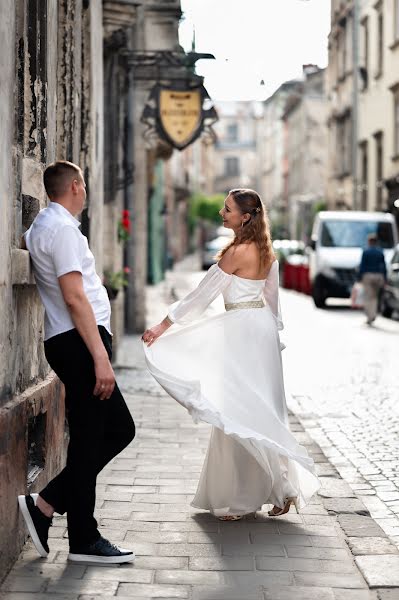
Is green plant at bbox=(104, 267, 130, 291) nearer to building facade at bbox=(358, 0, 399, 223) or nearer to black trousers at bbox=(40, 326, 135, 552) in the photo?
black trousers at bbox=(40, 326, 135, 552)

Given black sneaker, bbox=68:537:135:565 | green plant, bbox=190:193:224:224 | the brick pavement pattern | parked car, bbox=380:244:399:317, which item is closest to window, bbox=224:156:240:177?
green plant, bbox=190:193:224:224

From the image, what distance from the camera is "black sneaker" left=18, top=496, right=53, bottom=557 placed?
5234 mm

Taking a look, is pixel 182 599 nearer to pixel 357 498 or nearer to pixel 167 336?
pixel 167 336

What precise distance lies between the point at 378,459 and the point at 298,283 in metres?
30.6

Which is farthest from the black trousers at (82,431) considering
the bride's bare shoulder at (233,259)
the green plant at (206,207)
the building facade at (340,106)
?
the green plant at (206,207)

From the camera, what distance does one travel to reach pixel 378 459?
816cm

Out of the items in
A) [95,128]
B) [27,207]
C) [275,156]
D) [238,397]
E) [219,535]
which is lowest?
[219,535]

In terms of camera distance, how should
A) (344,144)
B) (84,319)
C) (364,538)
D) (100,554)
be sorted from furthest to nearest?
(344,144), (364,538), (100,554), (84,319)

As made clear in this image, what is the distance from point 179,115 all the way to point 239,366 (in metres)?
11.1

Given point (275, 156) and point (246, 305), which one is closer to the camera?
point (246, 305)

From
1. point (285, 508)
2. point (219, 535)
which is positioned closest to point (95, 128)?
point (285, 508)

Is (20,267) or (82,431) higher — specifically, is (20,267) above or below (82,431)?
above

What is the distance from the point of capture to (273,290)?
639 centimetres

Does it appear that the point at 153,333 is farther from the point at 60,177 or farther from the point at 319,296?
the point at 319,296
